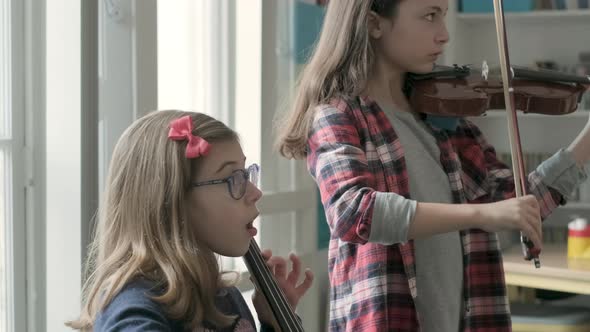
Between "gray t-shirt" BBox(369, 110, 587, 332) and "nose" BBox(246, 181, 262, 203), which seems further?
"gray t-shirt" BBox(369, 110, 587, 332)

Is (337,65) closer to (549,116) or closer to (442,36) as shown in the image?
(442,36)

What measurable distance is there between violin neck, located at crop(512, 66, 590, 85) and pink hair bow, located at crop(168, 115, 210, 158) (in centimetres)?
77

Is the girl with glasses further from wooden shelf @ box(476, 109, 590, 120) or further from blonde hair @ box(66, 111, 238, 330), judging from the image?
wooden shelf @ box(476, 109, 590, 120)

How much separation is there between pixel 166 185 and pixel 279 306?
246 millimetres

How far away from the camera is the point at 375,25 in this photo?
5.39 feet

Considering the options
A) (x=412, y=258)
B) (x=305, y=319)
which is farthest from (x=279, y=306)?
(x=305, y=319)

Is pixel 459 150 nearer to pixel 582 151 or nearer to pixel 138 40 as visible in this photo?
pixel 582 151

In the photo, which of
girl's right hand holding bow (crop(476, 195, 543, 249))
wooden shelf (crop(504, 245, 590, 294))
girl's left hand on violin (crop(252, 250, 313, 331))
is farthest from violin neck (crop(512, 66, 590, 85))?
wooden shelf (crop(504, 245, 590, 294))

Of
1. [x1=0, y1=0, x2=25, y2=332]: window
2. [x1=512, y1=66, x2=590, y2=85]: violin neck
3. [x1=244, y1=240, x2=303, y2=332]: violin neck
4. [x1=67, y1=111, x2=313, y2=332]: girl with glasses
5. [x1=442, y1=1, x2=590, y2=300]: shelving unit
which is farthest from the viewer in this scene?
[x1=442, y1=1, x2=590, y2=300]: shelving unit

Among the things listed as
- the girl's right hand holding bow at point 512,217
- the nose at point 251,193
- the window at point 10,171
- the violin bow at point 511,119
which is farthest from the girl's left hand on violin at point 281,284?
the window at point 10,171

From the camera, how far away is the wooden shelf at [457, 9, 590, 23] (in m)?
3.85

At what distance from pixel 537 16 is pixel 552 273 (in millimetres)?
1358

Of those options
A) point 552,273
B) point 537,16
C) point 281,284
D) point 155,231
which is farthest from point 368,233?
point 537,16

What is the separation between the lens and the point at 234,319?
3.98 ft
